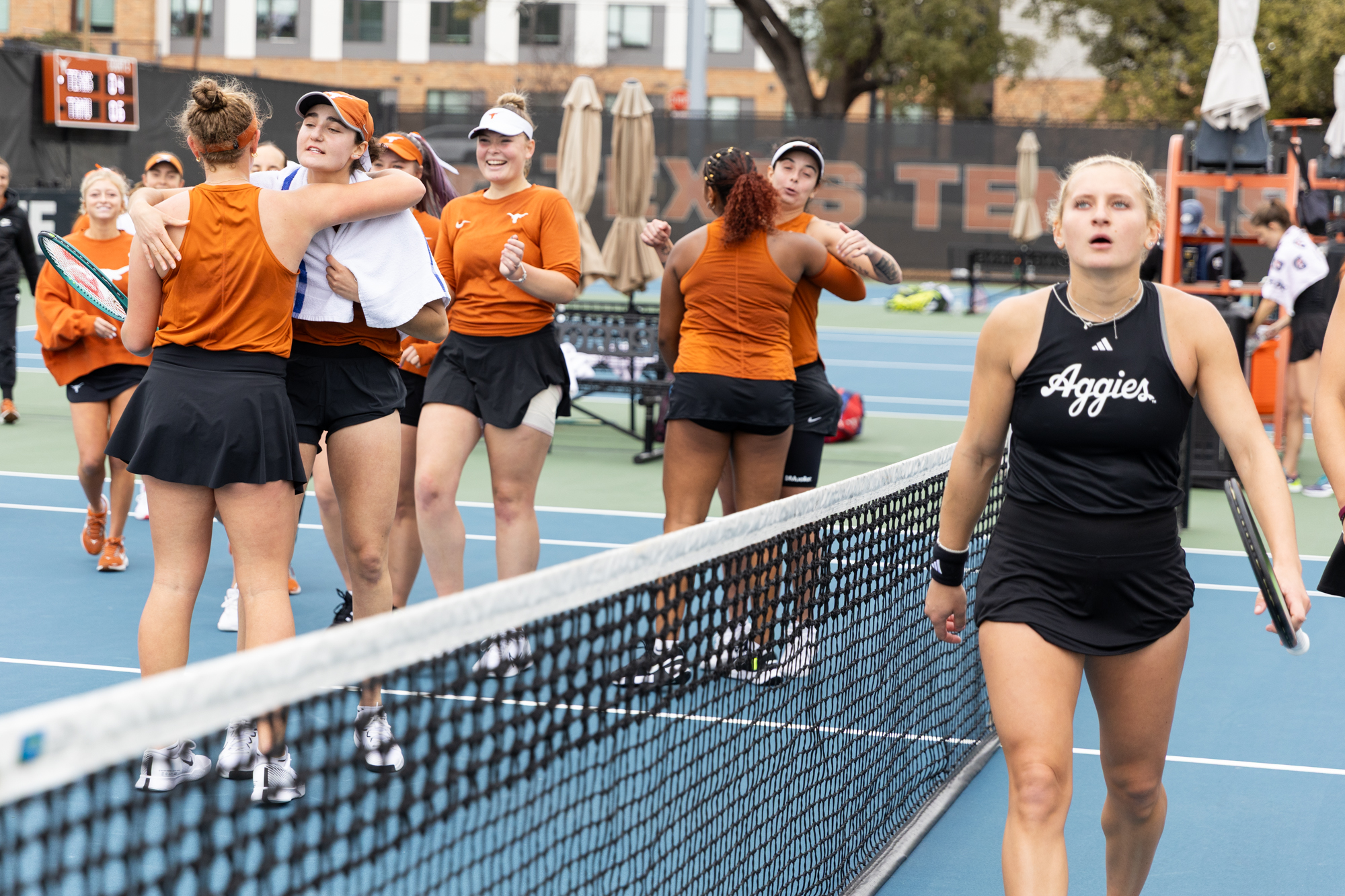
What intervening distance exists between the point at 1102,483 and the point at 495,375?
114 inches

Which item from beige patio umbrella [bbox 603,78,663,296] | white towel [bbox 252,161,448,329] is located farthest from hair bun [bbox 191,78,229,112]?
beige patio umbrella [bbox 603,78,663,296]

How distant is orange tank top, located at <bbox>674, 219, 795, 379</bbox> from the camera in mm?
5449

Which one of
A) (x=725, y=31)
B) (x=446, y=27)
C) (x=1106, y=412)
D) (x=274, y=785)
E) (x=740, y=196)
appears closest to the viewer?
(x=274, y=785)

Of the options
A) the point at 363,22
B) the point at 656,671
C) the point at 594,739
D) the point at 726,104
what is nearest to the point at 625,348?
the point at 656,671

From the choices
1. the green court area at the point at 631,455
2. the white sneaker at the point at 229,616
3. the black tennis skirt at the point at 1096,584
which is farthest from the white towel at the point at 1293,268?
the black tennis skirt at the point at 1096,584

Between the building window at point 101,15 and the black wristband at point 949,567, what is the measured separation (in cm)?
5978

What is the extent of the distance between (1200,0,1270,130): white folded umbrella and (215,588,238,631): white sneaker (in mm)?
7127

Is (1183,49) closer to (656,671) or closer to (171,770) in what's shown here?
(171,770)

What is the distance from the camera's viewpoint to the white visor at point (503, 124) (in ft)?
17.8

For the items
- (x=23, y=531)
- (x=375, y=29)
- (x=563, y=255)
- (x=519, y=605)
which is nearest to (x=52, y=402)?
(x=23, y=531)

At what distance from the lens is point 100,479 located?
7.23 meters

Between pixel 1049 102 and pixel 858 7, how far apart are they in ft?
53.7

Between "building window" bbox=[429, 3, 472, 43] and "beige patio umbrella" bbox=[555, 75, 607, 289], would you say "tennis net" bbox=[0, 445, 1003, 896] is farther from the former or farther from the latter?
"building window" bbox=[429, 3, 472, 43]

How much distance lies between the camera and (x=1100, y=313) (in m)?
3.12
